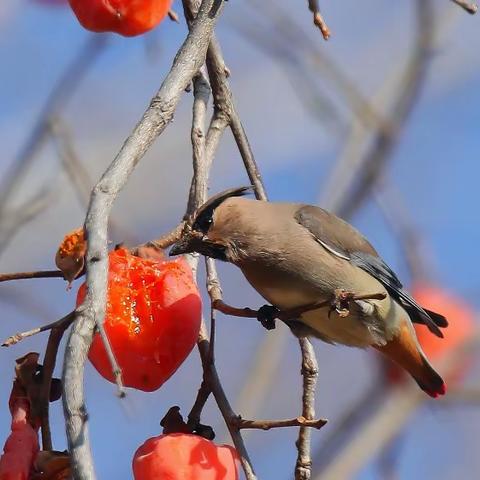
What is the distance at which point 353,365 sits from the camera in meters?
4.54

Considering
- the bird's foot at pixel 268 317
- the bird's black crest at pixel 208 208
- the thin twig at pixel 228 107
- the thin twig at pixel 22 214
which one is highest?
the thin twig at pixel 228 107

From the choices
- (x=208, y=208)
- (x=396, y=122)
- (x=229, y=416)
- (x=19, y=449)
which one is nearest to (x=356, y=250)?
(x=396, y=122)

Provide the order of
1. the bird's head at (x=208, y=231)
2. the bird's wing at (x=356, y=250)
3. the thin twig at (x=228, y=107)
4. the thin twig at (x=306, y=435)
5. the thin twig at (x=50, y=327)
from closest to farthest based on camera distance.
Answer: the thin twig at (x=50, y=327) → the thin twig at (x=306, y=435) → the bird's head at (x=208, y=231) → the thin twig at (x=228, y=107) → the bird's wing at (x=356, y=250)

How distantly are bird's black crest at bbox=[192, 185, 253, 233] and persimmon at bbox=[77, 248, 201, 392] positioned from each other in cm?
26

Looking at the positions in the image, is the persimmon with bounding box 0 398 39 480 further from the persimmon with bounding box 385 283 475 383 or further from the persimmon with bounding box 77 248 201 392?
the persimmon with bounding box 385 283 475 383

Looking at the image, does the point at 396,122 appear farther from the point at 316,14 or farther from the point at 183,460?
the point at 183,460

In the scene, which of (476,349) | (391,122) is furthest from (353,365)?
(476,349)

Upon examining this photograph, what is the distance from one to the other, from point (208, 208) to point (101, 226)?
0.86 metres

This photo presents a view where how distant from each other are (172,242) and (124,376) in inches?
12.9

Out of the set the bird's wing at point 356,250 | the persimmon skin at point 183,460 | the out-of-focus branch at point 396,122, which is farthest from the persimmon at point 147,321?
the out-of-focus branch at point 396,122

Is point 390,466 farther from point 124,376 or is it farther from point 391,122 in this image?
point 391,122

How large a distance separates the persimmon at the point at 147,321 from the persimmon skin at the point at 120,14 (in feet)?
2.14

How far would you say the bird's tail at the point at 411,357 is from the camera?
3129mm

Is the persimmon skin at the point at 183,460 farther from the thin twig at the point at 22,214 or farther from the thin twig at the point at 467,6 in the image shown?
the thin twig at the point at 22,214
